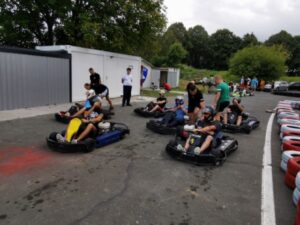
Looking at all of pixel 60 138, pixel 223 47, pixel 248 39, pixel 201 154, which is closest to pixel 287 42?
pixel 248 39

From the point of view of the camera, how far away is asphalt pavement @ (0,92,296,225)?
3.19 m

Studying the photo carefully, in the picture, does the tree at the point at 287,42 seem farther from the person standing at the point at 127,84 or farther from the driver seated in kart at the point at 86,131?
the driver seated in kart at the point at 86,131

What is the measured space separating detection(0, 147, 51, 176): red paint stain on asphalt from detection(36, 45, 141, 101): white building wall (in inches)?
294

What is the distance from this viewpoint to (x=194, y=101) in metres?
7.71

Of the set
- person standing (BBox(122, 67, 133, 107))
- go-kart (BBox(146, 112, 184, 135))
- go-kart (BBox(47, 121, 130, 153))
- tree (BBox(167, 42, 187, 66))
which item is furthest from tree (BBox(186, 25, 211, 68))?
go-kart (BBox(47, 121, 130, 153))

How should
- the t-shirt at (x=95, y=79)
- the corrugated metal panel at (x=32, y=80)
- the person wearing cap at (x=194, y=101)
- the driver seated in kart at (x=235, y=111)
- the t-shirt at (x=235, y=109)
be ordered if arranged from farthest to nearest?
1. the t-shirt at (x=95, y=79)
2. the corrugated metal panel at (x=32, y=80)
3. the t-shirt at (x=235, y=109)
4. the driver seated in kart at (x=235, y=111)
5. the person wearing cap at (x=194, y=101)

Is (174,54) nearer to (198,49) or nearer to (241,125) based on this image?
(198,49)

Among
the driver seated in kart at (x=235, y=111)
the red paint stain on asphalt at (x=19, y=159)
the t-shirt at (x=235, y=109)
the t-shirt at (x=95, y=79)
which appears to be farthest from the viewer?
the t-shirt at (x=95, y=79)

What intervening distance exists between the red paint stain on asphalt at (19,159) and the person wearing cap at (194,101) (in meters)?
4.30

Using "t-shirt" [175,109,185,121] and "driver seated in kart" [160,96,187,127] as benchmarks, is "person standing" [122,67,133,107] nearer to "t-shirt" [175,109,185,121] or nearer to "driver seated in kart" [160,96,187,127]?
"driver seated in kart" [160,96,187,127]

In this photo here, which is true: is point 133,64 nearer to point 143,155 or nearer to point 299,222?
point 143,155

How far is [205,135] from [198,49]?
65.9 m

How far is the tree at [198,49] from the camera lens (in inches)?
2638

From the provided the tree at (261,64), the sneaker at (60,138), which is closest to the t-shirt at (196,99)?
the sneaker at (60,138)
